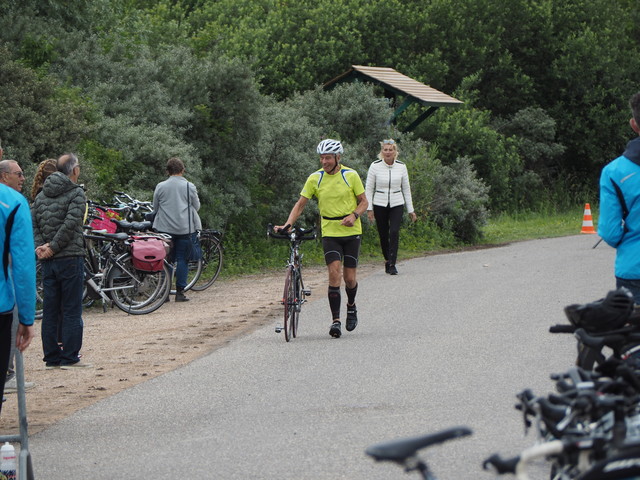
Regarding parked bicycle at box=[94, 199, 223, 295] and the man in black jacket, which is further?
parked bicycle at box=[94, 199, 223, 295]

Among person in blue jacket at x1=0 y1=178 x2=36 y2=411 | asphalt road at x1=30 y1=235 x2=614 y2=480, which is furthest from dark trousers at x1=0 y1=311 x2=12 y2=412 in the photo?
asphalt road at x1=30 y1=235 x2=614 y2=480

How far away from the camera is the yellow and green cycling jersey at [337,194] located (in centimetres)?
1177

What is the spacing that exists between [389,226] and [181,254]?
3575 mm

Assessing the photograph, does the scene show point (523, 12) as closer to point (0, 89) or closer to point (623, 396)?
point (0, 89)

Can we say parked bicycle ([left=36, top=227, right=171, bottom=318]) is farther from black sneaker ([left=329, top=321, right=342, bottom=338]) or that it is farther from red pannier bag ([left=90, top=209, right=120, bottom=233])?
black sneaker ([left=329, top=321, right=342, bottom=338])

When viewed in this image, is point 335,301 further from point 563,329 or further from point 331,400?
point 563,329

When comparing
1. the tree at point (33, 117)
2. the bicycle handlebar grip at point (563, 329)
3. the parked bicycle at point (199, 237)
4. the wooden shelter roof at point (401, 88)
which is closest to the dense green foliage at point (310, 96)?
the tree at point (33, 117)

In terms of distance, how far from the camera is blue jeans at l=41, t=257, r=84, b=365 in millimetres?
10797

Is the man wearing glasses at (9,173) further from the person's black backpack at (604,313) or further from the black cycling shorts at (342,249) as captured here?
the person's black backpack at (604,313)

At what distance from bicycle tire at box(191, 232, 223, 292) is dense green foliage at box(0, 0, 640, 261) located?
135 cm

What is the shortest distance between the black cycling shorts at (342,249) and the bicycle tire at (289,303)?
43 cm

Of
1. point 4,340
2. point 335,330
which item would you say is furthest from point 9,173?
point 335,330

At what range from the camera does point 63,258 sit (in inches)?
427

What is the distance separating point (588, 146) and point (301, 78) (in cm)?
1204
